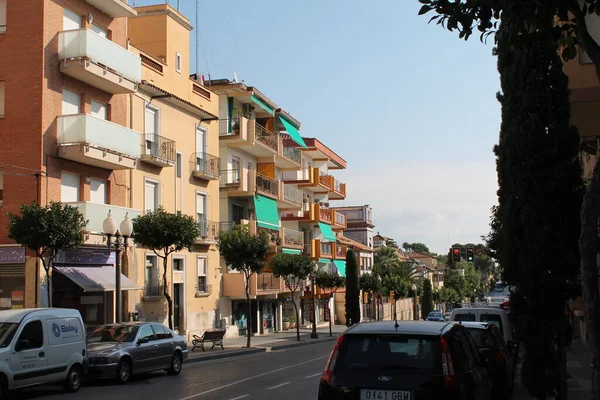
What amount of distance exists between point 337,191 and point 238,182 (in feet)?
88.6

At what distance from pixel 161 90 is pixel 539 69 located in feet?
75.7

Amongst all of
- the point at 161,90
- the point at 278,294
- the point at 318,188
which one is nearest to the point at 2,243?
the point at 161,90

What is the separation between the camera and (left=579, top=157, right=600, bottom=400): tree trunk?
7555 mm

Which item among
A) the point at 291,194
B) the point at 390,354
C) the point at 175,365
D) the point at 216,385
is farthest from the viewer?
the point at 291,194

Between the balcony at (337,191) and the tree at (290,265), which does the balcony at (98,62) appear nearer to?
the tree at (290,265)

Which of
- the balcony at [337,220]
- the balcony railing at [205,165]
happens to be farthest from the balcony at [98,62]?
the balcony at [337,220]

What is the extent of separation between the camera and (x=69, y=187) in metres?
28.4

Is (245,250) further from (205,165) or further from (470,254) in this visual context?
(470,254)

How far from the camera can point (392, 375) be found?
26.6ft

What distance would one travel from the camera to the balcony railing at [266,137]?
48475 millimetres

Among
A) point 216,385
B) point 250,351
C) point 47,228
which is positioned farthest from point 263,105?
point 216,385

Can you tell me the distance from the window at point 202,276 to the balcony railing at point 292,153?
54.3ft

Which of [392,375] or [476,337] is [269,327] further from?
[392,375]

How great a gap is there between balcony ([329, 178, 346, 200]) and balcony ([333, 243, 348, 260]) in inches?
211
